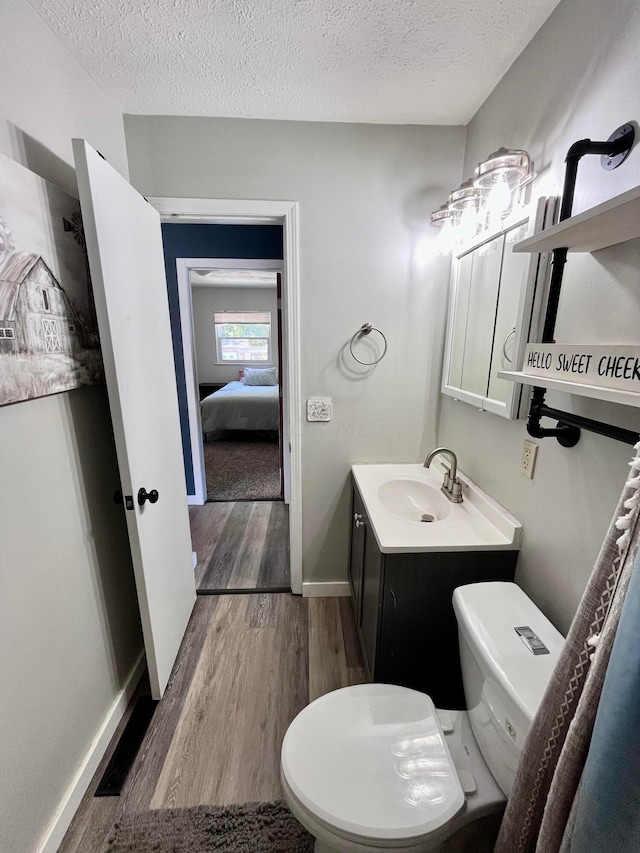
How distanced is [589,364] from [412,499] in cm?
113

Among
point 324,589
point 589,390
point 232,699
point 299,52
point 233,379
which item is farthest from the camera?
point 233,379

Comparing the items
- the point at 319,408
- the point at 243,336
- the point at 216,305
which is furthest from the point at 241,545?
the point at 216,305

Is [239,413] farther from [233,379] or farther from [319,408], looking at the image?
[319,408]

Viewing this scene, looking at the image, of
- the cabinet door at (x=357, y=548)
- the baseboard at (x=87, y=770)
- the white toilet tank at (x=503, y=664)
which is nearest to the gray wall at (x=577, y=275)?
the white toilet tank at (x=503, y=664)

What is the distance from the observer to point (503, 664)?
80 cm

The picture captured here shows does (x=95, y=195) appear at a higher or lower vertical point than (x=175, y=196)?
lower

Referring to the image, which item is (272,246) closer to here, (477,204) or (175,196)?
(175,196)

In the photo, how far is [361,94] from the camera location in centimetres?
141

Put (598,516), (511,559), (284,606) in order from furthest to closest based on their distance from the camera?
(284,606)
(511,559)
(598,516)

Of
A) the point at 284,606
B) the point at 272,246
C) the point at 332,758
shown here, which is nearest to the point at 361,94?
the point at 272,246

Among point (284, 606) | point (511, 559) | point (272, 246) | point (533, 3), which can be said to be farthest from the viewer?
point (272, 246)

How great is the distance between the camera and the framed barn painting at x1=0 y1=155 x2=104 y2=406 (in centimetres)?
87

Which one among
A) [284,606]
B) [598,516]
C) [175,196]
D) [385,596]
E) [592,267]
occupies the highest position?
[175,196]

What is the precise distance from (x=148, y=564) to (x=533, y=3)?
2.23 m
